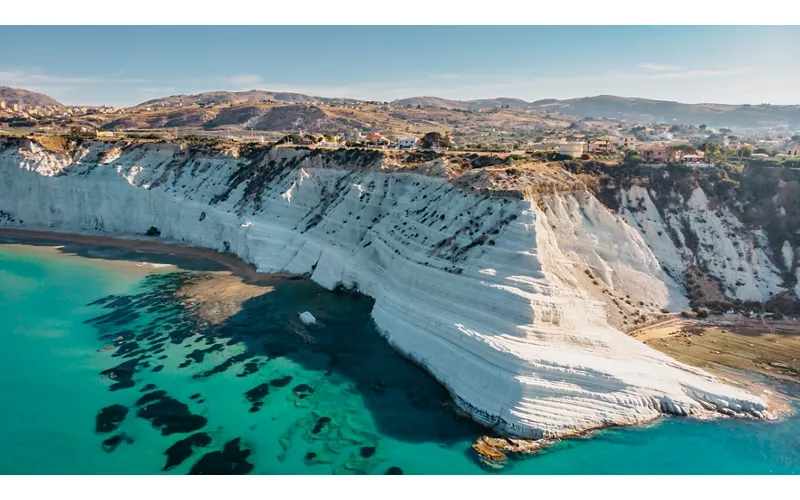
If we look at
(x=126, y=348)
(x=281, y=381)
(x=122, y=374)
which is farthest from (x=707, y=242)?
(x=126, y=348)

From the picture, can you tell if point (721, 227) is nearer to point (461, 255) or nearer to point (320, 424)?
point (461, 255)

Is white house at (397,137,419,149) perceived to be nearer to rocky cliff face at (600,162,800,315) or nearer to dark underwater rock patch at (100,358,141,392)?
rocky cliff face at (600,162,800,315)

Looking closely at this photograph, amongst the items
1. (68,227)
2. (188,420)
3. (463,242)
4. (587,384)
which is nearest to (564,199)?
(463,242)

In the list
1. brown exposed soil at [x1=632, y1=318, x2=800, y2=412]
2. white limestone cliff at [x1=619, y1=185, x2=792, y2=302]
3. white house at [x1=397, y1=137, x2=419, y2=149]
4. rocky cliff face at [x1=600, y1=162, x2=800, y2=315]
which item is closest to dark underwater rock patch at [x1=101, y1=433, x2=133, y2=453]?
brown exposed soil at [x1=632, y1=318, x2=800, y2=412]

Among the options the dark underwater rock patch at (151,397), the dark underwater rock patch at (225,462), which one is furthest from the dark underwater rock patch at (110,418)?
the dark underwater rock patch at (225,462)

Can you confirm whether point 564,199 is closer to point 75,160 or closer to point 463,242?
point 463,242

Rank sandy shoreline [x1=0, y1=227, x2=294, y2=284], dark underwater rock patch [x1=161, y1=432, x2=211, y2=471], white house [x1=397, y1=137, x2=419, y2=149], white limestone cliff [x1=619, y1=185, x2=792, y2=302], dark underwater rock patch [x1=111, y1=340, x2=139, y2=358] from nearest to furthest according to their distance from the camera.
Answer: dark underwater rock patch [x1=161, y1=432, x2=211, y2=471]
dark underwater rock patch [x1=111, y1=340, x2=139, y2=358]
white limestone cliff [x1=619, y1=185, x2=792, y2=302]
sandy shoreline [x1=0, y1=227, x2=294, y2=284]
white house [x1=397, y1=137, x2=419, y2=149]
